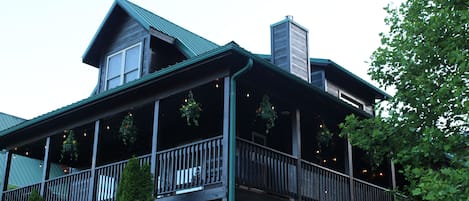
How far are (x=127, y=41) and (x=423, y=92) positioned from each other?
878cm

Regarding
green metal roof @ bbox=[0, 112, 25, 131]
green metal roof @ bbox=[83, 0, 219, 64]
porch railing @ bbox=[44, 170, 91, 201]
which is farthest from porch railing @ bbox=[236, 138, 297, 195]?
green metal roof @ bbox=[0, 112, 25, 131]

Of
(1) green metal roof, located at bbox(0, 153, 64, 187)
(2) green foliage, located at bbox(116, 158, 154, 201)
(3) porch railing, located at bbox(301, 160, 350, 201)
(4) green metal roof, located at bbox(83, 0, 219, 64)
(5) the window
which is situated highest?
(4) green metal roof, located at bbox(83, 0, 219, 64)

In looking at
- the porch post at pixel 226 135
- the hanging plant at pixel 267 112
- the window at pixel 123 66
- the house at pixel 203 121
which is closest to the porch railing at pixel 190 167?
the house at pixel 203 121

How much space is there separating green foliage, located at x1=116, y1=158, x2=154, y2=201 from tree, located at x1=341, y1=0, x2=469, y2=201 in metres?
4.53

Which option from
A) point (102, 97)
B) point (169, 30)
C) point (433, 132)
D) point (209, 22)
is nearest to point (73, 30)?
point (209, 22)

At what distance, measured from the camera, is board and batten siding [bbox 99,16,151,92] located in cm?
1716

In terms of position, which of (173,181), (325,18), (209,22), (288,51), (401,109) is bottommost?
(173,181)

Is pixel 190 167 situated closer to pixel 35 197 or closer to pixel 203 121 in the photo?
pixel 203 121

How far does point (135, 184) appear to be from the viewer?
12969mm

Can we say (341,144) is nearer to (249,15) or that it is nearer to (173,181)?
(173,181)

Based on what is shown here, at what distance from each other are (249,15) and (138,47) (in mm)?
16203

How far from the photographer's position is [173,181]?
530 inches

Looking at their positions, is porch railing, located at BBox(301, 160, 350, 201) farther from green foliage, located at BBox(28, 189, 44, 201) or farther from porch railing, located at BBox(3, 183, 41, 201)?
porch railing, located at BBox(3, 183, 41, 201)

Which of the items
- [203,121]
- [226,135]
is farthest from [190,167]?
[203,121]
